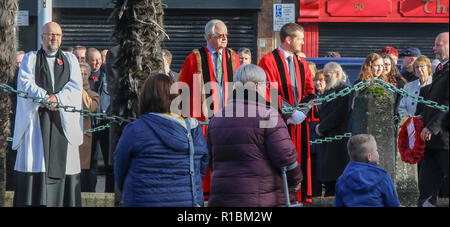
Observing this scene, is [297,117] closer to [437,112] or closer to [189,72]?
[189,72]

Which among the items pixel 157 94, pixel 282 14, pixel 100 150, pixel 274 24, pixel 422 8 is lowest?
pixel 100 150

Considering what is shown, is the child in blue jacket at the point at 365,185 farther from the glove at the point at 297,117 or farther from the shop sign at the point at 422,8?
the shop sign at the point at 422,8

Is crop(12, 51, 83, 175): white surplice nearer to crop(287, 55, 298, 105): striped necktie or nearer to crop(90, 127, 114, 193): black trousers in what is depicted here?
crop(90, 127, 114, 193): black trousers


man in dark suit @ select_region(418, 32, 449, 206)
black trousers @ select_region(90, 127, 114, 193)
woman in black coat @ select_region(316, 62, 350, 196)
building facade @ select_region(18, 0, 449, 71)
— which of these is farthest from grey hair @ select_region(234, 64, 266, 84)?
building facade @ select_region(18, 0, 449, 71)

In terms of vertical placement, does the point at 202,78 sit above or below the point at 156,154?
above

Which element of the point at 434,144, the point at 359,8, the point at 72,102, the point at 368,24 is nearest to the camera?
the point at 72,102

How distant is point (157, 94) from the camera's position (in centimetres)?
527

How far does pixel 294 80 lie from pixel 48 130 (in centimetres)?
260

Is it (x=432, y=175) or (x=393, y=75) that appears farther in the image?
(x=393, y=75)

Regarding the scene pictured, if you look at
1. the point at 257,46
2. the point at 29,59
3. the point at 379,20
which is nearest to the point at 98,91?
the point at 29,59

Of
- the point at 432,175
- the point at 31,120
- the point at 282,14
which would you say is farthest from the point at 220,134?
the point at 282,14

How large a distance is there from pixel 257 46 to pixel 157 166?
42.3ft

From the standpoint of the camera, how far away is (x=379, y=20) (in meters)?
18.0
